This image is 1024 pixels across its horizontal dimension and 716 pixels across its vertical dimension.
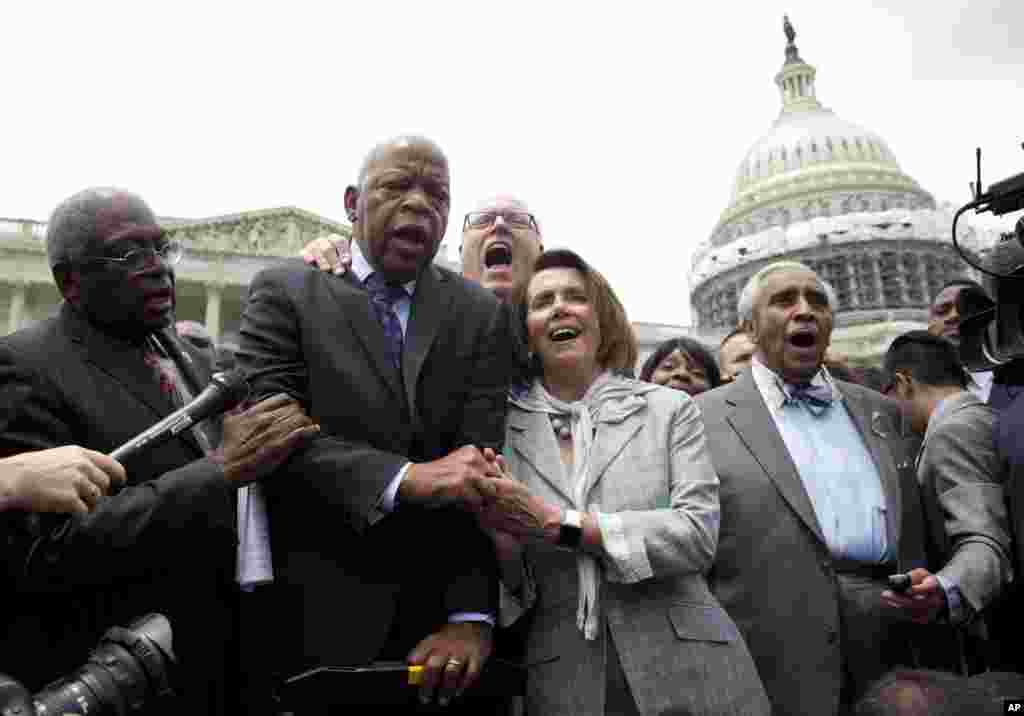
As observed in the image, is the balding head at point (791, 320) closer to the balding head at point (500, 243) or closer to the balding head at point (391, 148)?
the balding head at point (500, 243)

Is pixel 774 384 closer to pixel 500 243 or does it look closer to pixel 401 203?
pixel 500 243

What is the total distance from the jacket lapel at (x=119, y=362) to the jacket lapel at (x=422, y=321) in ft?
2.85

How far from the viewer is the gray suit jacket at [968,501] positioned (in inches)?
143

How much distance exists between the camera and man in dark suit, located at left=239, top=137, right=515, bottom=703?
2604 mm

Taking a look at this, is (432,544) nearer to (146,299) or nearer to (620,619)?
(620,619)

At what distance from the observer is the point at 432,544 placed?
2807 millimetres

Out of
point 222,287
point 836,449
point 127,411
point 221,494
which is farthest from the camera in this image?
point 222,287

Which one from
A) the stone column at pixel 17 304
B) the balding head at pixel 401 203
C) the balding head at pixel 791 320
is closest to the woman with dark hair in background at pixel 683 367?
the balding head at pixel 791 320

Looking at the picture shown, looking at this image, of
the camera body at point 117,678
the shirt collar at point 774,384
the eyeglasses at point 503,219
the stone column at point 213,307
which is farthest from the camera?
the stone column at point 213,307

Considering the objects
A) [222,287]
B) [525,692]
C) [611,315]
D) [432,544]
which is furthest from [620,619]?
[222,287]

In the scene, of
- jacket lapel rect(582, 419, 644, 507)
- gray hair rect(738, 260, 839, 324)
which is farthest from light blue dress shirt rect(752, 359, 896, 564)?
jacket lapel rect(582, 419, 644, 507)

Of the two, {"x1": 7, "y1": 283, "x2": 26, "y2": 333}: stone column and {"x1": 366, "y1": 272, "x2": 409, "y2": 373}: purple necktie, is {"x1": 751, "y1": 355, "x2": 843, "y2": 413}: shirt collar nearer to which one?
{"x1": 366, "y1": 272, "x2": 409, "y2": 373}: purple necktie

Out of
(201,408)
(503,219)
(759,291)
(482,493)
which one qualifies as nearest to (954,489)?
(759,291)

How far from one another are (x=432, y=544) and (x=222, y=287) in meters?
38.3
